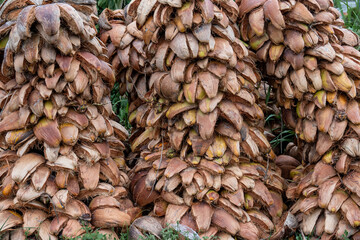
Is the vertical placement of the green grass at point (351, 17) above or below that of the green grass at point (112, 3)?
above

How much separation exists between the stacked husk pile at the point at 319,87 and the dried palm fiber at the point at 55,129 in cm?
69

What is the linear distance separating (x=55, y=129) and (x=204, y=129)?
584mm

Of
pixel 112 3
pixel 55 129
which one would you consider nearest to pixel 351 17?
pixel 112 3

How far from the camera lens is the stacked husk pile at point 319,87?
194cm

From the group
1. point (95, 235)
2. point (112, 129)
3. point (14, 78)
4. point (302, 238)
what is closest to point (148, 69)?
point (112, 129)

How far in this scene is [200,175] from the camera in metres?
1.98

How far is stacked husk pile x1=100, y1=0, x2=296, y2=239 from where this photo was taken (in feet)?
6.11

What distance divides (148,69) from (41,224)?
2.86ft

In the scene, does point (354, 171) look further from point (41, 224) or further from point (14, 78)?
point (14, 78)

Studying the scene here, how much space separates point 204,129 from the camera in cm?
191

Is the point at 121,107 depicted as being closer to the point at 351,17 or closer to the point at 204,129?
the point at 204,129

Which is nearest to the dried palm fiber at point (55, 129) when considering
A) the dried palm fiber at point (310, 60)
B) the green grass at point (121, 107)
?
the dried palm fiber at point (310, 60)

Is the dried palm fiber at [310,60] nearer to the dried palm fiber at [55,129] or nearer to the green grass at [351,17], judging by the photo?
the dried palm fiber at [55,129]

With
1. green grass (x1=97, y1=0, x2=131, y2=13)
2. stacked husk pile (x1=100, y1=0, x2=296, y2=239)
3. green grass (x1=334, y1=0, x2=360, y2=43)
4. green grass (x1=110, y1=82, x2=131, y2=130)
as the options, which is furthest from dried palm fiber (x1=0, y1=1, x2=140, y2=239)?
green grass (x1=334, y1=0, x2=360, y2=43)
